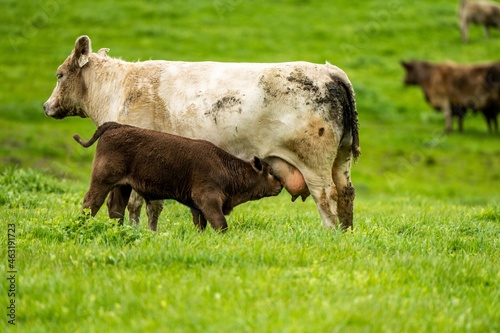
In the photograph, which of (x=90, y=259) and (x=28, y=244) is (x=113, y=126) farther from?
(x=90, y=259)

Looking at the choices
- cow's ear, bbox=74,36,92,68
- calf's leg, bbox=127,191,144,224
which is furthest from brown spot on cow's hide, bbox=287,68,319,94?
cow's ear, bbox=74,36,92,68

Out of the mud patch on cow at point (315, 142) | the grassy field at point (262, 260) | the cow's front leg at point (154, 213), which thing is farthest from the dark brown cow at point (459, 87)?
the cow's front leg at point (154, 213)

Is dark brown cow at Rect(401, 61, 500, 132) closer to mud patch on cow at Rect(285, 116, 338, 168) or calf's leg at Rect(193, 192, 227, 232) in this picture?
mud patch on cow at Rect(285, 116, 338, 168)

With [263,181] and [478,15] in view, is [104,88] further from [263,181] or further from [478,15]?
[478,15]

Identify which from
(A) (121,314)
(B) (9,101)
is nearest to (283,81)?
(A) (121,314)

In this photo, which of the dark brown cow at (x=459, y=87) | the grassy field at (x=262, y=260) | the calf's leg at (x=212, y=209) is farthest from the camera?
the dark brown cow at (x=459, y=87)

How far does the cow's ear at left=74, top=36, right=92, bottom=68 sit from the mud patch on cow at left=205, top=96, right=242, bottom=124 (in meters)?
2.39

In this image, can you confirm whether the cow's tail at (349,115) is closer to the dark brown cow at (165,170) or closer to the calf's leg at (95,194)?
the dark brown cow at (165,170)

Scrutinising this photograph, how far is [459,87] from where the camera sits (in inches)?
1081

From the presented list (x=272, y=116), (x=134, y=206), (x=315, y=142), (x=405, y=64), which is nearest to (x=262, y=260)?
(x=315, y=142)

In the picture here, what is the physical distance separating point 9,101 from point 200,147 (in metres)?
19.5

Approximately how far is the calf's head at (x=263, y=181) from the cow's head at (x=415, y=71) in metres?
20.2

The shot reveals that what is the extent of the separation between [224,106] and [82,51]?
2.69m

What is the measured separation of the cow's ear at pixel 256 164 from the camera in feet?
29.3
